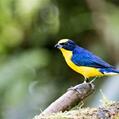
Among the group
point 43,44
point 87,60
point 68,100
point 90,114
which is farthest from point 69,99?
point 43,44

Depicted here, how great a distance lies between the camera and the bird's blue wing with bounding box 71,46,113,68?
3083mm

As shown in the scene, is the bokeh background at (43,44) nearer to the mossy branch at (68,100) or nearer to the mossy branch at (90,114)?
the mossy branch at (68,100)

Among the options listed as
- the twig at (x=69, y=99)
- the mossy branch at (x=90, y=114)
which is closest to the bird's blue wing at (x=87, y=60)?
the twig at (x=69, y=99)

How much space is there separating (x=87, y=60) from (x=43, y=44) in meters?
3.10

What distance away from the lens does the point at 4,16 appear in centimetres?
591

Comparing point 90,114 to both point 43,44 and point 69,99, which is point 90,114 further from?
point 43,44

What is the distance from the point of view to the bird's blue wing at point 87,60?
3083mm

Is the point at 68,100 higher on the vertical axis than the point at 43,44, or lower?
higher

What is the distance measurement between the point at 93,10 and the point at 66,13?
30 cm

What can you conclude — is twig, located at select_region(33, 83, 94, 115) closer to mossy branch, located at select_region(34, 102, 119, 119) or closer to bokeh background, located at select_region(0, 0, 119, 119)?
mossy branch, located at select_region(34, 102, 119, 119)

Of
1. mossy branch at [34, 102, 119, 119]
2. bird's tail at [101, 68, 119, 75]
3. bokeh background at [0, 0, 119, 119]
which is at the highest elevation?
mossy branch at [34, 102, 119, 119]

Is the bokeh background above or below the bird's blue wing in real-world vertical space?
below

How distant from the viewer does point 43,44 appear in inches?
245

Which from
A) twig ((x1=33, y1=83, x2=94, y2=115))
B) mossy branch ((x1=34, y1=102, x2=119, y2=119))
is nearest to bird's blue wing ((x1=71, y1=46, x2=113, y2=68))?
twig ((x1=33, y1=83, x2=94, y2=115))
